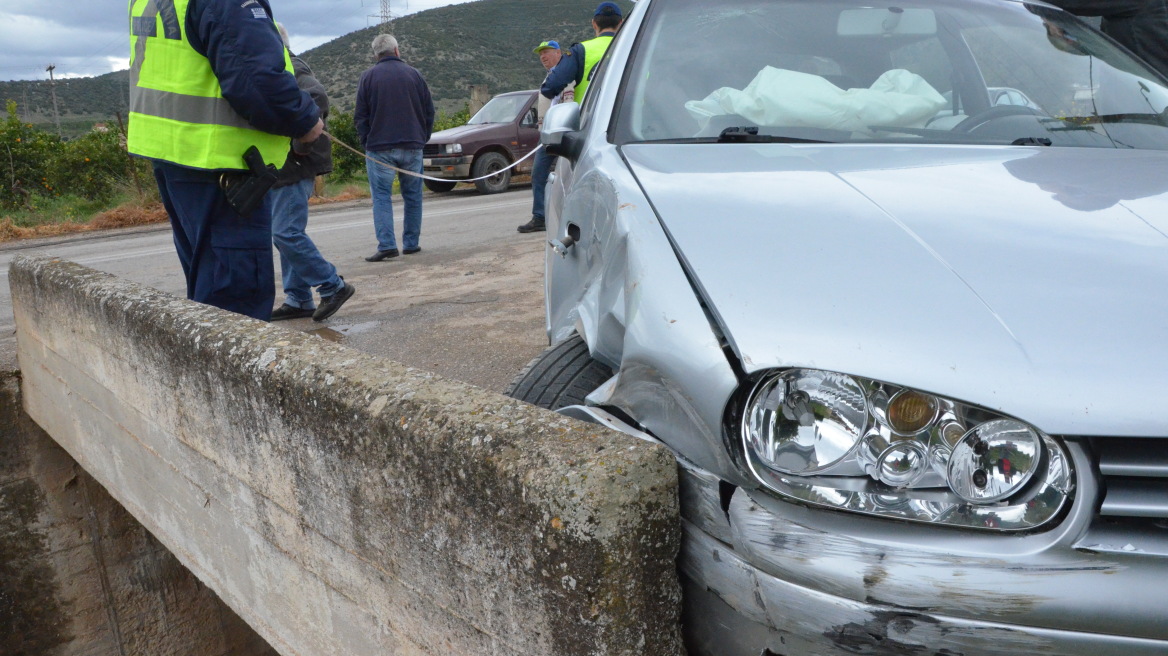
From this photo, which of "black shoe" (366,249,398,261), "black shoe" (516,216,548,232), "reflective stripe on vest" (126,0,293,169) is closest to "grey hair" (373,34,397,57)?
"black shoe" (366,249,398,261)

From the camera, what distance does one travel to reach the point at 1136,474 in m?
1.19

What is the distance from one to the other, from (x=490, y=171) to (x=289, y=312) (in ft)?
31.6

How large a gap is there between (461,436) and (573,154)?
4.15ft

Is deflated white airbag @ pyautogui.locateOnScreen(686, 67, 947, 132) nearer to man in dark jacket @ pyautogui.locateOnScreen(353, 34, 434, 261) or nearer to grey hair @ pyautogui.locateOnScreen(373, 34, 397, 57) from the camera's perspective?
man in dark jacket @ pyautogui.locateOnScreen(353, 34, 434, 261)

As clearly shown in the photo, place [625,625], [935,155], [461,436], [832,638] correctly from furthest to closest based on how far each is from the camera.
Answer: [935,155] < [461,436] < [625,625] < [832,638]

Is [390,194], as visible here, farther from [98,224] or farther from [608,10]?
[98,224]

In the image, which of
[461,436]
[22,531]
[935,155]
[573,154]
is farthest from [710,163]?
[22,531]

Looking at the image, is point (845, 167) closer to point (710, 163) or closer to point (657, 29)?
point (710, 163)

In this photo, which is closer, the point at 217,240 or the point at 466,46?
the point at 217,240

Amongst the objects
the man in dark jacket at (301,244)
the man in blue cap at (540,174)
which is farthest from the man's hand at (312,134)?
the man in blue cap at (540,174)

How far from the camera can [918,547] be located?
48.7 inches

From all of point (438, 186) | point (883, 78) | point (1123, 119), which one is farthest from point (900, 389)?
point (438, 186)

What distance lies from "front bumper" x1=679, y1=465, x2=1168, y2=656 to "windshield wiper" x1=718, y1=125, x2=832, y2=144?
121 cm

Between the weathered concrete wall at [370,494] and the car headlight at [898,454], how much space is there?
197mm
